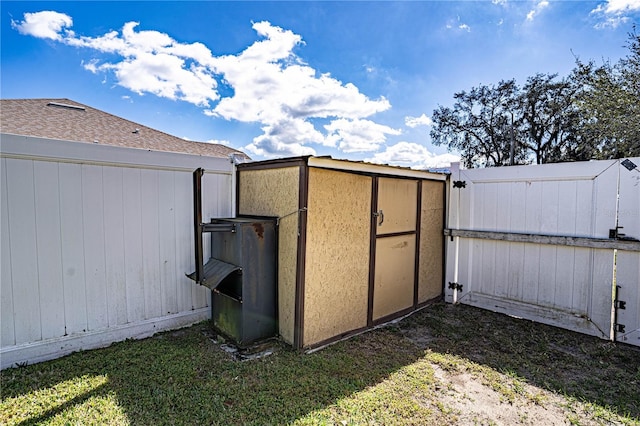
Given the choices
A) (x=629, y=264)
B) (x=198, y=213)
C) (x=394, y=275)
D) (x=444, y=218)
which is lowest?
(x=394, y=275)

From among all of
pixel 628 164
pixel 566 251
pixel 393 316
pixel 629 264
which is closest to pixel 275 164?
pixel 393 316

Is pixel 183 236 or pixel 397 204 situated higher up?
pixel 397 204

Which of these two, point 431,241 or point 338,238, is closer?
point 338,238

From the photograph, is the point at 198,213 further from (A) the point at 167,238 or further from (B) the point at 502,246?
(B) the point at 502,246

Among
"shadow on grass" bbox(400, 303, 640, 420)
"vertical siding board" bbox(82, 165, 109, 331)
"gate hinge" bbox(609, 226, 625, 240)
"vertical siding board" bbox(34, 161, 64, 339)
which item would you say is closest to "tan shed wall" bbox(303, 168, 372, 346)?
"shadow on grass" bbox(400, 303, 640, 420)

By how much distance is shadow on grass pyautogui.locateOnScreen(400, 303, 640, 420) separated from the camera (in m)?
2.41

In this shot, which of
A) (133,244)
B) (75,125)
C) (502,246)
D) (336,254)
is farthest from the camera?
(75,125)

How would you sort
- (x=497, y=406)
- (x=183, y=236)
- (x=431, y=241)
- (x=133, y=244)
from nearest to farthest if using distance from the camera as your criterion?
(x=497, y=406) → (x=133, y=244) → (x=183, y=236) → (x=431, y=241)

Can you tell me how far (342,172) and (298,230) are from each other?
78 centimetres

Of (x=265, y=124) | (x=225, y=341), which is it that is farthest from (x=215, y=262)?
(x=265, y=124)

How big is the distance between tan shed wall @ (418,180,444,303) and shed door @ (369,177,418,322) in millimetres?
216

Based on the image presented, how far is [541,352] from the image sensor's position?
3.05m

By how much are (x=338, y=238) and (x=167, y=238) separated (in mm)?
1850

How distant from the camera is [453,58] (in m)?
6.70
